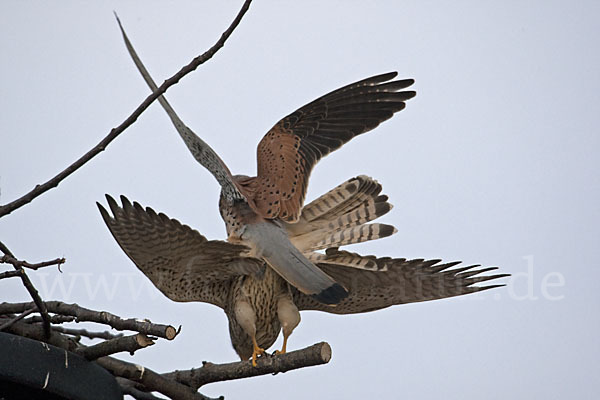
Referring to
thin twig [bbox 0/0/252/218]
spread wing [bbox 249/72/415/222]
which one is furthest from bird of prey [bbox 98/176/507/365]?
thin twig [bbox 0/0/252/218]

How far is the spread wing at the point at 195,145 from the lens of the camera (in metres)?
2.64

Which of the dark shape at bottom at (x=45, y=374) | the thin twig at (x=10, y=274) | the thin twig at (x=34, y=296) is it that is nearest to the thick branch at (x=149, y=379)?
the dark shape at bottom at (x=45, y=374)

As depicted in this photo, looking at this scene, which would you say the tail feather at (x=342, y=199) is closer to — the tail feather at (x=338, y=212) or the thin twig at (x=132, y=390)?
the tail feather at (x=338, y=212)

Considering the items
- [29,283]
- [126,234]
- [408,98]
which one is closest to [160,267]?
[126,234]

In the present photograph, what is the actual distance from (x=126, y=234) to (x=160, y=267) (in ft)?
0.78

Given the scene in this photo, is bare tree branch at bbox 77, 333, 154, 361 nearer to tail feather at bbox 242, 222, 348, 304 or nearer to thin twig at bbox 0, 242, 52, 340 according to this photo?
thin twig at bbox 0, 242, 52, 340

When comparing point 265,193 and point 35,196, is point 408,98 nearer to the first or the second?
point 265,193

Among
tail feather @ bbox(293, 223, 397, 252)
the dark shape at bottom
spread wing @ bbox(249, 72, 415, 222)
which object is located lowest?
the dark shape at bottom

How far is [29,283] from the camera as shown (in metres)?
1.98

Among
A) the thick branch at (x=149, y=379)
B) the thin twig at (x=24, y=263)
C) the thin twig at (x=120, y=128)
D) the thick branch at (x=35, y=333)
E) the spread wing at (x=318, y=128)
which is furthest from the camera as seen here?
the spread wing at (x=318, y=128)

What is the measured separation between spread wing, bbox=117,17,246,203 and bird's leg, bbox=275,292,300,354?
43 centimetres

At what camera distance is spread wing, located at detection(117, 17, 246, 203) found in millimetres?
2639

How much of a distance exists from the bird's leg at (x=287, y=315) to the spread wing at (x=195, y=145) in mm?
431

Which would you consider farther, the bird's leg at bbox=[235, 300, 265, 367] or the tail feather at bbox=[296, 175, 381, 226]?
the tail feather at bbox=[296, 175, 381, 226]
